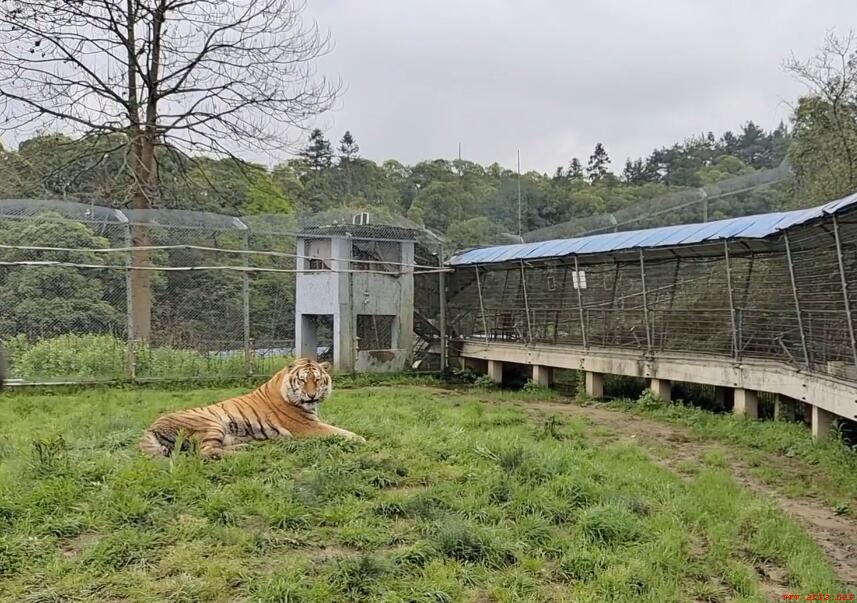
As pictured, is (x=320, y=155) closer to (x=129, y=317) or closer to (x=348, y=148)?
(x=348, y=148)

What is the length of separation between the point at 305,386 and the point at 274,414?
36 centimetres

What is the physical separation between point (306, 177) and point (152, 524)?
28059 mm

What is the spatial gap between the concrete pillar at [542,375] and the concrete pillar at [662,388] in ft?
7.74

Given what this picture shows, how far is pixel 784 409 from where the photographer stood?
26.4ft

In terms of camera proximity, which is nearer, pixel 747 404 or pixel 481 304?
pixel 747 404

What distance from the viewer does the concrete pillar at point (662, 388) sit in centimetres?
938

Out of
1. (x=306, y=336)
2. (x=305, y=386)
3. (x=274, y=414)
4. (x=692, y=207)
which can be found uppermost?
(x=692, y=207)

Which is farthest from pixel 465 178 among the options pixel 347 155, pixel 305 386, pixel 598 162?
pixel 305 386

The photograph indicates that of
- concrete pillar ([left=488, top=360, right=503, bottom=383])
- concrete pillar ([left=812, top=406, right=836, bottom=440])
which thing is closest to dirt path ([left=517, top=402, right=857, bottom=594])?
concrete pillar ([left=812, top=406, right=836, bottom=440])

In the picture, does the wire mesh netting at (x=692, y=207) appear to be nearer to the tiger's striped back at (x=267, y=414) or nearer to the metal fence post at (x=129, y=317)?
the metal fence post at (x=129, y=317)

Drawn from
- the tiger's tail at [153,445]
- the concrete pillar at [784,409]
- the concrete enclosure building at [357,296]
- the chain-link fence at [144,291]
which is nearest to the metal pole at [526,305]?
the concrete enclosure building at [357,296]

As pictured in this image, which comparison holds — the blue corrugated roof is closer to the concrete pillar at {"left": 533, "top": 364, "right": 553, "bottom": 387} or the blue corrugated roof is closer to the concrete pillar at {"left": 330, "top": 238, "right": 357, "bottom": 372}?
the concrete pillar at {"left": 533, "top": 364, "right": 553, "bottom": 387}

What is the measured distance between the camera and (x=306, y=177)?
30359 mm

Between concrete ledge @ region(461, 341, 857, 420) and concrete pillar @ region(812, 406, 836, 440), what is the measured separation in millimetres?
133
